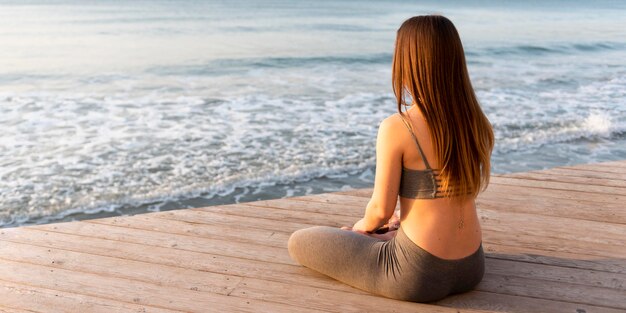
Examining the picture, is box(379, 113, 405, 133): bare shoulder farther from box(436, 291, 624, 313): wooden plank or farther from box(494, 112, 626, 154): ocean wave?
box(494, 112, 626, 154): ocean wave

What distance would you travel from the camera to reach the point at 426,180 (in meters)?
2.85

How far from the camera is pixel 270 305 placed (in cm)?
304

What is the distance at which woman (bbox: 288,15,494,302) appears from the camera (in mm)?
2686

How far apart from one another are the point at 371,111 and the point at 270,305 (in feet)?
27.1

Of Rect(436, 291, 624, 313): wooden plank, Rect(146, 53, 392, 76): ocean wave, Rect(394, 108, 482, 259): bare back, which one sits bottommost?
Rect(146, 53, 392, 76): ocean wave

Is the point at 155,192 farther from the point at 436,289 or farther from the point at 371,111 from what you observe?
the point at 371,111

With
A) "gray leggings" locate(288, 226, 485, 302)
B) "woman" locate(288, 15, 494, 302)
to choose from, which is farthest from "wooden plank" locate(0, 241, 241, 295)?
"woman" locate(288, 15, 494, 302)

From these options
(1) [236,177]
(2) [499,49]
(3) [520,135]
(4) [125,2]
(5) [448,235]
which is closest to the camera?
(5) [448,235]

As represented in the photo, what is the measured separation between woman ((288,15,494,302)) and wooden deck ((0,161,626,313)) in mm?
140

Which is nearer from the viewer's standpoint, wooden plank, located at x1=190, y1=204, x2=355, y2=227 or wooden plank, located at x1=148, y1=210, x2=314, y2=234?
wooden plank, located at x1=148, y1=210, x2=314, y2=234

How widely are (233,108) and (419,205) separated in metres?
8.51

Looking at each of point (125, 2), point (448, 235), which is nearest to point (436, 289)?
point (448, 235)

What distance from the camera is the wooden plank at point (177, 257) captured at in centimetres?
332

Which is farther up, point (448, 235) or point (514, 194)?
point (448, 235)
